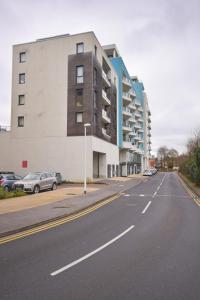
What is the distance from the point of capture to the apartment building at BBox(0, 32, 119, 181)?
39.2 m

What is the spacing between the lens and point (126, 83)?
2435 inches

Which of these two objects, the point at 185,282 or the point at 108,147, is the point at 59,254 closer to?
the point at 185,282

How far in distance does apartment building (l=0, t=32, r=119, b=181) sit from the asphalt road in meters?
28.2

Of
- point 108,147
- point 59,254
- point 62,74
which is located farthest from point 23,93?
point 59,254

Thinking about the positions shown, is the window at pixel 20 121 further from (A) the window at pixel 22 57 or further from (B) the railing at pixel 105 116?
(B) the railing at pixel 105 116

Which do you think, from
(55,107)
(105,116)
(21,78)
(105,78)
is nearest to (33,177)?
(55,107)

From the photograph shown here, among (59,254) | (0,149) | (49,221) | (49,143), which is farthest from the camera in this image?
(0,149)

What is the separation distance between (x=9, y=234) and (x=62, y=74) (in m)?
33.5

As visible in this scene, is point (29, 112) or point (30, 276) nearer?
point (30, 276)

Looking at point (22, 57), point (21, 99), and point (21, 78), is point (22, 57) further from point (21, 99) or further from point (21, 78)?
point (21, 99)

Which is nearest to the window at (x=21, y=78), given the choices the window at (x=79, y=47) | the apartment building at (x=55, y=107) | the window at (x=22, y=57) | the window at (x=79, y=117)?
the apartment building at (x=55, y=107)

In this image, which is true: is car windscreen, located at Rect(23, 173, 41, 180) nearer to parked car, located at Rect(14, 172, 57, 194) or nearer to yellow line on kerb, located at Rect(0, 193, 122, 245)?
parked car, located at Rect(14, 172, 57, 194)

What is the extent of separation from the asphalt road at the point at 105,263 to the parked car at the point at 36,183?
13.2m

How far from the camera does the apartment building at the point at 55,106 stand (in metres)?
39.2
